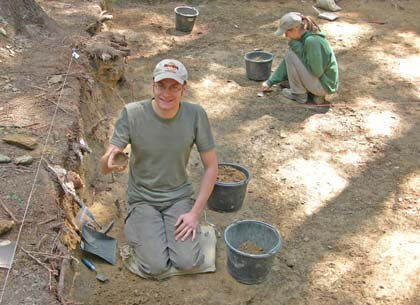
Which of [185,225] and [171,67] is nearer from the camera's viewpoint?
[171,67]

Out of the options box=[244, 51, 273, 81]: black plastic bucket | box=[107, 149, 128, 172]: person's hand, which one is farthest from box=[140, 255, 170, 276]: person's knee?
box=[244, 51, 273, 81]: black plastic bucket

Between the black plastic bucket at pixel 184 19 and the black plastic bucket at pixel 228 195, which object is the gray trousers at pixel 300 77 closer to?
the black plastic bucket at pixel 228 195

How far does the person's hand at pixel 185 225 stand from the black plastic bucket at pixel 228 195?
0.65 meters

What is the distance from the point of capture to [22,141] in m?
3.64

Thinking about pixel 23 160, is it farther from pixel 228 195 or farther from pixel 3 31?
pixel 3 31

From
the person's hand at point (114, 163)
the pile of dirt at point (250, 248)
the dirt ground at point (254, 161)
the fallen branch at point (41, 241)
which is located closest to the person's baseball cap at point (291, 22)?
the dirt ground at point (254, 161)

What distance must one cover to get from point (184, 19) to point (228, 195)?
178 inches

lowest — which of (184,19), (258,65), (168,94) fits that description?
(184,19)

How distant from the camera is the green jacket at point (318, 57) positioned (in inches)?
216

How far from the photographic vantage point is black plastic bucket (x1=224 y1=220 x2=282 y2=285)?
3354 mm

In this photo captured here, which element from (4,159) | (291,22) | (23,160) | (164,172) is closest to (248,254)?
A: (164,172)

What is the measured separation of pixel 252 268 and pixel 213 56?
14.5 ft

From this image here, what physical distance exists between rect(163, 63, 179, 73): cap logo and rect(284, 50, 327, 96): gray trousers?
9.57 feet

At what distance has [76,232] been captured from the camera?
11.3ft
